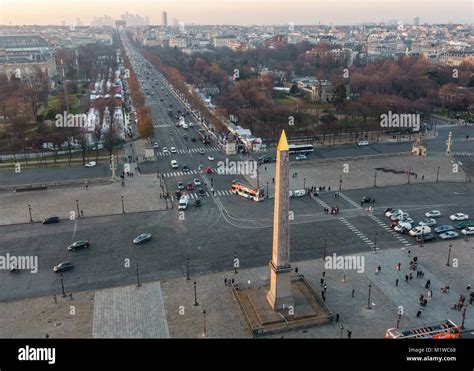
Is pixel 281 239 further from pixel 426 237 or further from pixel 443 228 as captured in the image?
pixel 443 228

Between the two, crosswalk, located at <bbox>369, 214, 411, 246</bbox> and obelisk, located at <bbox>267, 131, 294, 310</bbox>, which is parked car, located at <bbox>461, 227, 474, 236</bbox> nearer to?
crosswalk, located at <bbox>369, 214, 411, 246</bbox>

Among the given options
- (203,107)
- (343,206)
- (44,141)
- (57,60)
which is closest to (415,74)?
(203,107)

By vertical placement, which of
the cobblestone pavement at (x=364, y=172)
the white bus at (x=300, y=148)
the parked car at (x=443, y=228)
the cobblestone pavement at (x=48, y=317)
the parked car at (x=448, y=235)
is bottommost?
the cobblestone pavement at (x=48, y=317)

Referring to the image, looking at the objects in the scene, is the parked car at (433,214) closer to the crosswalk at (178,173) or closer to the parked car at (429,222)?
the parked car at (429,222)

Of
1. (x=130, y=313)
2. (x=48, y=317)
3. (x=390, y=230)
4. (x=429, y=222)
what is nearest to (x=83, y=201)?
(x=48, y=317)

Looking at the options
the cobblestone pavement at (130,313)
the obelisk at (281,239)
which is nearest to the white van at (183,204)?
the cobblestone pavement at (130,313)
